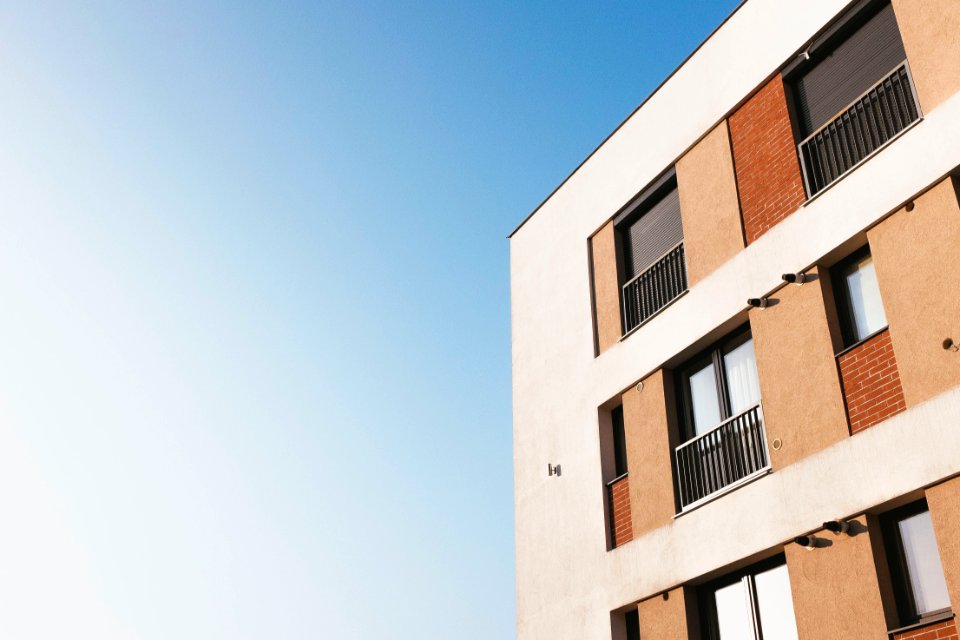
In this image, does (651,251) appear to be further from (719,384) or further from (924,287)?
(924,287)

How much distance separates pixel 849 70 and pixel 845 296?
115 inches

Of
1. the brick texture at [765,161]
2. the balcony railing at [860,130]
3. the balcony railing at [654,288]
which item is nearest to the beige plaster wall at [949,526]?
the balcony railing at [860,130]

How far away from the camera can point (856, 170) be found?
35.0 feet

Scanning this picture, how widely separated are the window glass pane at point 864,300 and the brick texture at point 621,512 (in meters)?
3.77

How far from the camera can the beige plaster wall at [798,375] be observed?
32.9 feet

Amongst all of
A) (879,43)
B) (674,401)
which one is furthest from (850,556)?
(879,43)

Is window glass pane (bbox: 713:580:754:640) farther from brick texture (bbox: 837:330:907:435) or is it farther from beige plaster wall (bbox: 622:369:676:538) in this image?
brick texture (bbox: 837:330:907:435)

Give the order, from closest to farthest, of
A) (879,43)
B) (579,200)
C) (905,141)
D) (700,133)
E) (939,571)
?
(939,571), (905,141), (879,43), (700,133), (579,200)

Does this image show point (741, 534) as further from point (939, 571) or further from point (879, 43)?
point (879, 43)

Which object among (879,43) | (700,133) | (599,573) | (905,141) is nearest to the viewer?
(905,141)

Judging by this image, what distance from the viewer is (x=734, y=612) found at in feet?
35.5

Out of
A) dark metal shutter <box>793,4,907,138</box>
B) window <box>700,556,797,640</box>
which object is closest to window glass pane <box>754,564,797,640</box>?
window <box>700,556,797,640</box>

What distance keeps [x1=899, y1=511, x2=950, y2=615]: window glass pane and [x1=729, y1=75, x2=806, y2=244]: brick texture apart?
157 inches

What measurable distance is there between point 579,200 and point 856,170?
585 cm
